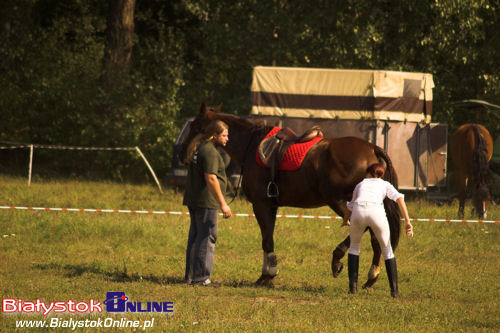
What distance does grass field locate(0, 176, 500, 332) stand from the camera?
24.5 ft

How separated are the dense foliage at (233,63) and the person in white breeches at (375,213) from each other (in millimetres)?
14162

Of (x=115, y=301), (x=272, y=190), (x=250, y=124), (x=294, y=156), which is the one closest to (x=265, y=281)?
(x=272, y=190)

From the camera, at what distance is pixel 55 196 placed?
17.1m

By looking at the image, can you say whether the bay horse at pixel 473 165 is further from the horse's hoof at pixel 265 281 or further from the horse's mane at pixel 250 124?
the horse's hoof at pixel 265 281

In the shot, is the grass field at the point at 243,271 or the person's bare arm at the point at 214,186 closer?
the grass field at the point at 243,271

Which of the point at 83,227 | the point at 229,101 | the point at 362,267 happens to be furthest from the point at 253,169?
the point at 229,101

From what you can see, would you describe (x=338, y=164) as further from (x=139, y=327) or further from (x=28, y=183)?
(x=28, y=183)

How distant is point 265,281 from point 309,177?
4.91 ft

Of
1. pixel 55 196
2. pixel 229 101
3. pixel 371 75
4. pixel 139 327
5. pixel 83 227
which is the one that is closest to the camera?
pixel 139 327

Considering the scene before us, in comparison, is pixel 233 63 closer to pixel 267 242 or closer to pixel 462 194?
pixel 462 194

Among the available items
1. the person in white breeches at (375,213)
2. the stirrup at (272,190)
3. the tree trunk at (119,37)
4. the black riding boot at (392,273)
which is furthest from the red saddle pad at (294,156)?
the tree trunk at (119,37)

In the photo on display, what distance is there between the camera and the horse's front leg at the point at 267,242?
31.5ft

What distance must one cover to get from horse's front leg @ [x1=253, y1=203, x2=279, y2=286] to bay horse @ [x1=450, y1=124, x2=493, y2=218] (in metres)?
6.77

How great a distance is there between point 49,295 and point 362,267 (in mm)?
4729
